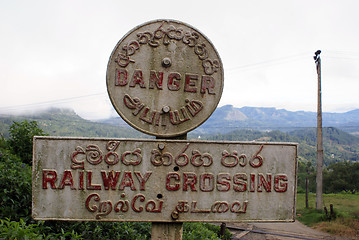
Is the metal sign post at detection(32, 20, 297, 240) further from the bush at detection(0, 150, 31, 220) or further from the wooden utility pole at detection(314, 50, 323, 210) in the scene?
the wooden utility pole at detection(314, 50, 323, 210)

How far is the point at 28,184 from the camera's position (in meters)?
3.88

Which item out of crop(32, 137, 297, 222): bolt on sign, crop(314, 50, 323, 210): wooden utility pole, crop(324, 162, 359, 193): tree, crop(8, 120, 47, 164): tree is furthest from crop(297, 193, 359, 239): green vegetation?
crop(324, 162, 359, 193): tree

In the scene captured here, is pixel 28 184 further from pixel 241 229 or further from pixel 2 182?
pixel 241 229

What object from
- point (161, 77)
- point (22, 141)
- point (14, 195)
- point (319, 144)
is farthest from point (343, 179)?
point (161, 77)

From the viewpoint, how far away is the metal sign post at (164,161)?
7.73 feet

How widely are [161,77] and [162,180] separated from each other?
898 millimetres

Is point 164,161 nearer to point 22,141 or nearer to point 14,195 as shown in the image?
point 14,195

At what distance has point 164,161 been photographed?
243 cm

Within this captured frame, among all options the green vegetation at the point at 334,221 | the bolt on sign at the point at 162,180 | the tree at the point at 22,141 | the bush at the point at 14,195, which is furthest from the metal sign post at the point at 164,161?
the green vegetation at the point at 334,221

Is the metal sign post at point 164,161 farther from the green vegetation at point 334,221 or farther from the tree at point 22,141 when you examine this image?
the green vegetation at point 334,221

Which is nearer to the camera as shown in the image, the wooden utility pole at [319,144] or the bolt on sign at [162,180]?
the bolt on sign at [162,180]

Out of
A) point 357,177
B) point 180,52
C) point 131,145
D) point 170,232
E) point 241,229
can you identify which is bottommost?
point 357,177

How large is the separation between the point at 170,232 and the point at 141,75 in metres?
1.41

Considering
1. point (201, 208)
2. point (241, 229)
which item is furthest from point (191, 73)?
point (241, 229)
